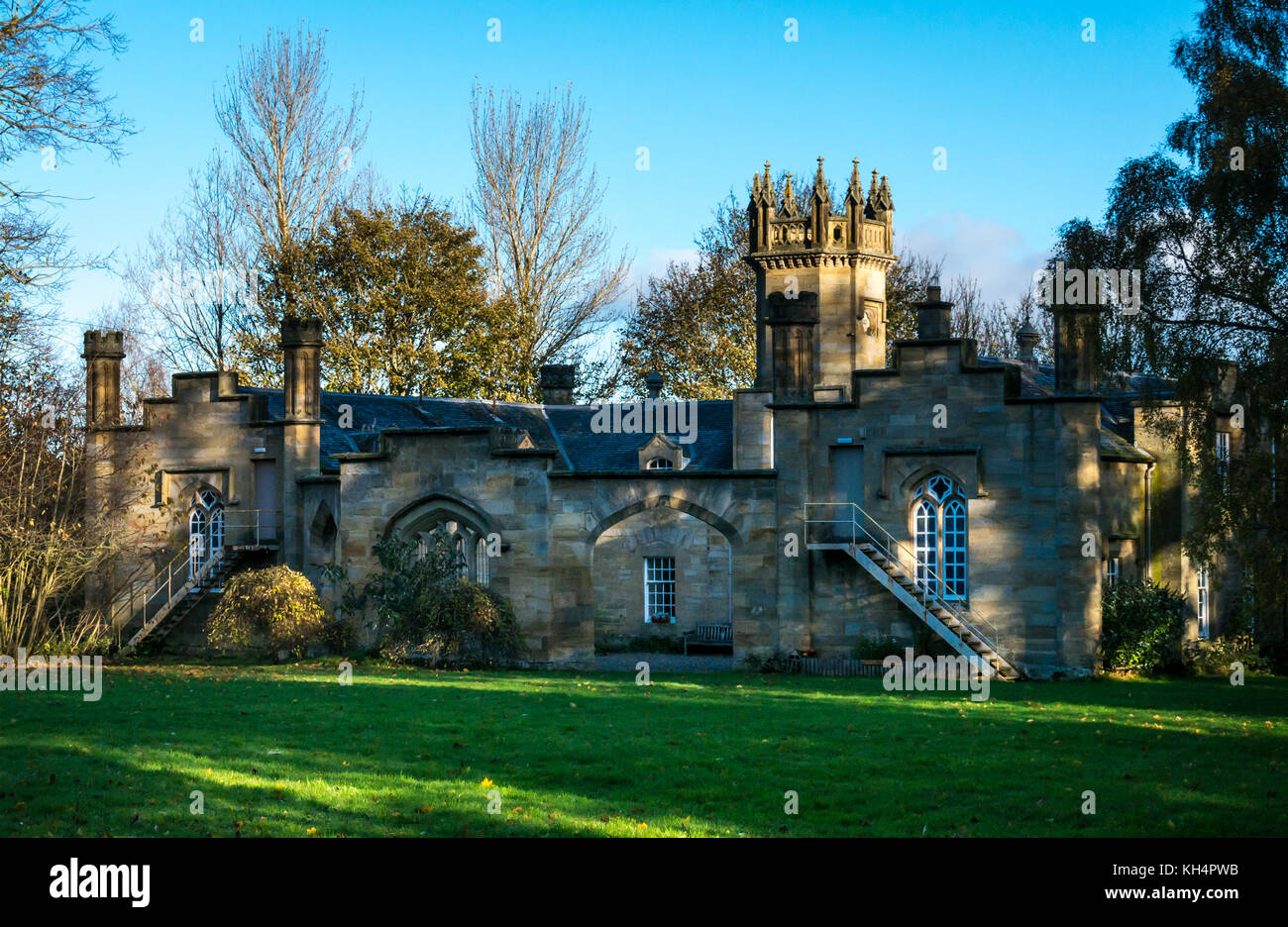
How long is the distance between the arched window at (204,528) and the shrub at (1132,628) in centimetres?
2287

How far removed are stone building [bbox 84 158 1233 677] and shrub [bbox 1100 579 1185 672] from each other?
781 mm

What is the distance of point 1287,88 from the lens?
2281 cm

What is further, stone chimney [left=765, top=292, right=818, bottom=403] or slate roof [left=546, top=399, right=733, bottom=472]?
slate roof [left=546, top=399, right=733, bottom=472]

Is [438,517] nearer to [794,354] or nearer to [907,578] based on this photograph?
[794,354]

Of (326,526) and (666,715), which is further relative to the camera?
(326,526)

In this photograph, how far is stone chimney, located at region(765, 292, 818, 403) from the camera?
1219 inches

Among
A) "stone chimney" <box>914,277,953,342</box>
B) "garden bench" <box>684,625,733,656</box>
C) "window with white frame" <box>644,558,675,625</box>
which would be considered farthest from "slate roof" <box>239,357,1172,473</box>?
"garden bench" <box>684,625,733,656</box>

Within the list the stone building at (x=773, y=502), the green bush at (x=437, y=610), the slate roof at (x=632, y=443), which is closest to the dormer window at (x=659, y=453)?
the stone building at (x=773, y=502)

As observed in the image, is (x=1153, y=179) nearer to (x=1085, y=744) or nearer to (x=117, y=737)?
(x=1085, y=744)

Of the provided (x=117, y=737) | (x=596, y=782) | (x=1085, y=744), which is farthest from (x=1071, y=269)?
(x=117, y=737)

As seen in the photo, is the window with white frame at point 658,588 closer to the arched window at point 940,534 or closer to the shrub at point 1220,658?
the arched window at point 940,534

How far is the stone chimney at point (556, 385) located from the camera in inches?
1908

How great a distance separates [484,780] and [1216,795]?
24.2 feet

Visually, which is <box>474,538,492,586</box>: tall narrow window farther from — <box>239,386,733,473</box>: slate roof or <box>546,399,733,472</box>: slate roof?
<box>546,399,733,472</box>: slate roof
